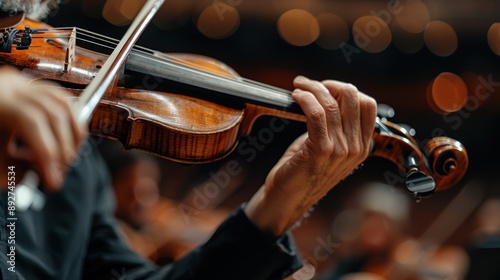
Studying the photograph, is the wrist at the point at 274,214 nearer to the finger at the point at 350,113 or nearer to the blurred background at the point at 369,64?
the finger at the point at 350,113

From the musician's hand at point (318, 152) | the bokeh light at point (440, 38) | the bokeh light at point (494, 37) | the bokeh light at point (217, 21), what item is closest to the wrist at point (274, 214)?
the musician's hand at point (318, 152)

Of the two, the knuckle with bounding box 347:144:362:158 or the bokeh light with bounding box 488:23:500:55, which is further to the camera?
the bokeh light with bounding box 488:23:500:55

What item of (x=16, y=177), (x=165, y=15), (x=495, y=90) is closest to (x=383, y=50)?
(x=495, y=90)

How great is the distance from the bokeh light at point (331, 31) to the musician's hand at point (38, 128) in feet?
11.0

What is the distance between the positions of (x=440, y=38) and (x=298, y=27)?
2.87ft

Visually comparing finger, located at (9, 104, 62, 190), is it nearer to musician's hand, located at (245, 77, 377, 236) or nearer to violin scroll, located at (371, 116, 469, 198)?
musician's hand, located at (245, 77, 377, 236)

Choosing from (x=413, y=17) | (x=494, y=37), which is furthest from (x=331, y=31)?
(x=494, y=37)

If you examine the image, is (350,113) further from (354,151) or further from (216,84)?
(216,84)

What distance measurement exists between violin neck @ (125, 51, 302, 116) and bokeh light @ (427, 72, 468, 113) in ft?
9.63

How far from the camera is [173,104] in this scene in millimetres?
969

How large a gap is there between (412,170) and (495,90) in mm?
3007

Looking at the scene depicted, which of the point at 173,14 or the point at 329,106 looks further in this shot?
the point at 173,14

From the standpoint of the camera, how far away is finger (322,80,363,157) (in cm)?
100

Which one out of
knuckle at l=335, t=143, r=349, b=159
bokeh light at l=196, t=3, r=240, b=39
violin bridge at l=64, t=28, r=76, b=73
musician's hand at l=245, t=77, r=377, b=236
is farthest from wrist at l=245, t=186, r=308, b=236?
bokeh light at l=196, t=3, r=240, b=39
